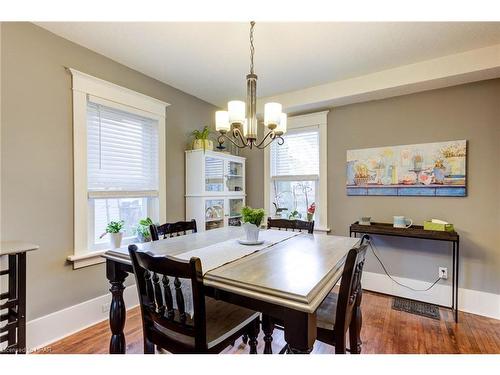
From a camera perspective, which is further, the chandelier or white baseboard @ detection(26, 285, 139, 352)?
white baseboard @ detection(26, 285, 139, 352)

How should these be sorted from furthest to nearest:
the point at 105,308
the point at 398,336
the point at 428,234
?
the point at 428,234 → the point at 105,308 → the point at 398,336

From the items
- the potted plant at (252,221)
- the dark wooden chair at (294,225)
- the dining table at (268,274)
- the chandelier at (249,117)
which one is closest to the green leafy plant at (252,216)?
the potted plant at (252,221)

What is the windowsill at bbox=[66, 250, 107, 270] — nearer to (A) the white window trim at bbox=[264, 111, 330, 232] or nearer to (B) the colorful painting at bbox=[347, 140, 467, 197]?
(A) the white window trim at bbox=[264, 111, 330, 232]

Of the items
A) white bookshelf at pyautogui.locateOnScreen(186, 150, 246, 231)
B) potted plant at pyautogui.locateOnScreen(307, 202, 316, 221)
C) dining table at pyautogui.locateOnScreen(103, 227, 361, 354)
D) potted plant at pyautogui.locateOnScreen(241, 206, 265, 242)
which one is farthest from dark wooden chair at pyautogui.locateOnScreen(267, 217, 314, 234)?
white bookshelf at pyautogui.locateOnScreen(186, 150, 246, 231)

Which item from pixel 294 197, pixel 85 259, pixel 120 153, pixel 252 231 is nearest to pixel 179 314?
pixel 252 231

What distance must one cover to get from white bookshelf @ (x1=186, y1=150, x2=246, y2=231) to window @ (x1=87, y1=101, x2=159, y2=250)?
0.46m

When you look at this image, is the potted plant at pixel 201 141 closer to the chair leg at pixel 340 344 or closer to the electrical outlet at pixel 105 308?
the electrical outlet at pixel 105 308

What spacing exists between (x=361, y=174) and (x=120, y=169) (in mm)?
2709

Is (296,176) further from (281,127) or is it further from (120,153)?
(120,153)

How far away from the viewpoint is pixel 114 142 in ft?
8.16

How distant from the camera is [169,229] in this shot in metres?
2.21

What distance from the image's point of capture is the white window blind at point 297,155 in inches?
134

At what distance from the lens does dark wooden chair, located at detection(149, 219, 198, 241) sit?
208 centimetres
